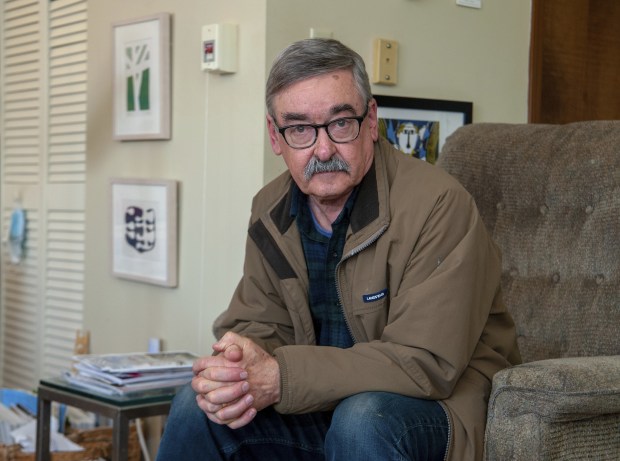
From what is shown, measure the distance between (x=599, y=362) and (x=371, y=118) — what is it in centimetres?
61

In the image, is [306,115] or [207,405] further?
[306,115]

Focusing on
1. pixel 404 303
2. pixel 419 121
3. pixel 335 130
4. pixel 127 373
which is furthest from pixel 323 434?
pixel 419 121

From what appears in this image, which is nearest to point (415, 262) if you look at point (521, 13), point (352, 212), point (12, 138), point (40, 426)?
point (352, 212)

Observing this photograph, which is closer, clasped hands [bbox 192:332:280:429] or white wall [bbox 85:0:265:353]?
clasped hands [bbox 192:332:280:429]

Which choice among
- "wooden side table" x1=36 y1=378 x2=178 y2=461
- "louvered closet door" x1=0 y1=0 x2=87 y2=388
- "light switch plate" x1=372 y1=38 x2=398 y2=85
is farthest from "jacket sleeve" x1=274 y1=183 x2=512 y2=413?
"louvered closet door" x1=0 y1=0 x2=87 y2=388

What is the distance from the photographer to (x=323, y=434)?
1.65 meters

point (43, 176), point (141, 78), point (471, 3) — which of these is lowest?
point (43, 176)

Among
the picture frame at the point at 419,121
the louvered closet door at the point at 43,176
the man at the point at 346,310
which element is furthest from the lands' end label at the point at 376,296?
the louvered closet door at the point at 43,176

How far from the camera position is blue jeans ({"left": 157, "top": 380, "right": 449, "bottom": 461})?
139 centimetres

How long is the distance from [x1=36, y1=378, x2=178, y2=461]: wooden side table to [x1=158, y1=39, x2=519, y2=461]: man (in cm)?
52

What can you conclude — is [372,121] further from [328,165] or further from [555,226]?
[555,226]

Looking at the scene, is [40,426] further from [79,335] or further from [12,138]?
[12,138]

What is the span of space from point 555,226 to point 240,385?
85 centimetres

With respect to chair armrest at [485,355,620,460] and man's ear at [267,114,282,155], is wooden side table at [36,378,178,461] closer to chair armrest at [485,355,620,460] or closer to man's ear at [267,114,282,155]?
man's ear at [267,114,282,155]
